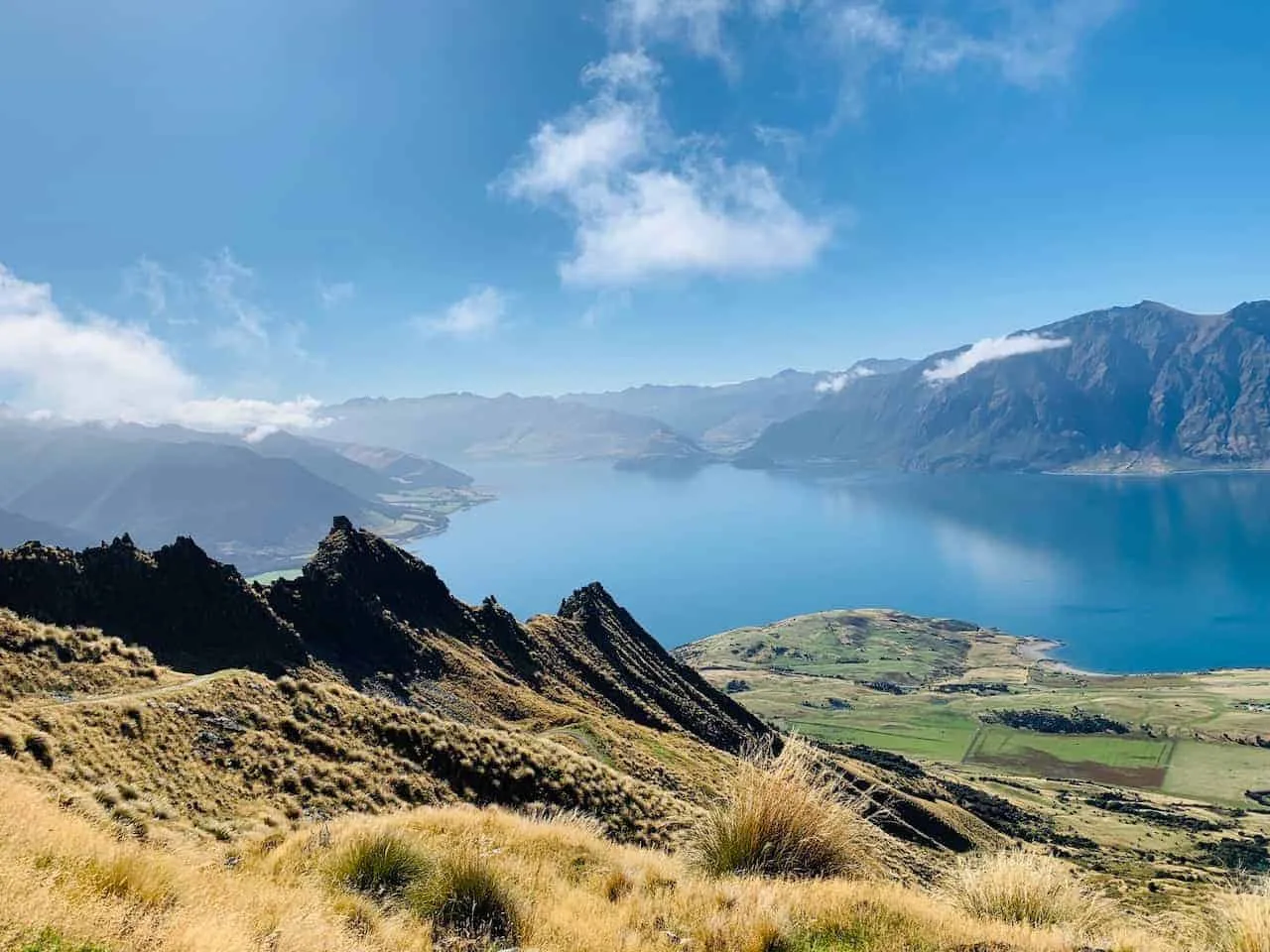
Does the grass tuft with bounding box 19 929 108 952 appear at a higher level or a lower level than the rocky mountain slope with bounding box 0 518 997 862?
higher

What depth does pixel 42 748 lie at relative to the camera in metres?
14.2

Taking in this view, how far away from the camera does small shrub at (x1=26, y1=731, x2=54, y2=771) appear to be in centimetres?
1379

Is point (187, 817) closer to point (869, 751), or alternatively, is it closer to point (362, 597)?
point (362, 597)

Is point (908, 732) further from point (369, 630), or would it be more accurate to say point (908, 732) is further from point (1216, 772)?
point (369, 630)

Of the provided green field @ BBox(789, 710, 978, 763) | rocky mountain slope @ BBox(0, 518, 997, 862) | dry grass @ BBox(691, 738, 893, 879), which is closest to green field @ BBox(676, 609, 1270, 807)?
green field @ BBox(789, 710, 978, 763)

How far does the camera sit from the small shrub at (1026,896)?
851cm

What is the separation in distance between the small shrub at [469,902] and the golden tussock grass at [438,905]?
17mm

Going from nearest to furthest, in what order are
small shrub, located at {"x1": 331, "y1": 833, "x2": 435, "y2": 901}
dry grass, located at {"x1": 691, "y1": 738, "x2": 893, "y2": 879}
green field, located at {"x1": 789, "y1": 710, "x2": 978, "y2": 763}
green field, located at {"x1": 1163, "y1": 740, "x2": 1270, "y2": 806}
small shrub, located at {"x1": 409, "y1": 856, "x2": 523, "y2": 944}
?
small shrub, located at {"x1": 409, "y1": 856, "x2": 523, "y2": 944}
small shrub, located at {"x1": 331, "y1": 833, "x2": 435, "y2": 901}
dry grass, located at {"x1": 691, "y1": 738, "x2": 893, "y2": 879}
green field, located at {"x1": 1163, "y1": 740, "x2": 1270, "y2": 806}
green field, located at {"x1": 789, "y1": 710, "x2": 978, "y2": 763}

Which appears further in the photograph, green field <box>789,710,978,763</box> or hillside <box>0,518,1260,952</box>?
green field <box>789,710,978,763</box>

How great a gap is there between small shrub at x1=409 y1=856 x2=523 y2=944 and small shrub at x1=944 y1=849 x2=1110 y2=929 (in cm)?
561

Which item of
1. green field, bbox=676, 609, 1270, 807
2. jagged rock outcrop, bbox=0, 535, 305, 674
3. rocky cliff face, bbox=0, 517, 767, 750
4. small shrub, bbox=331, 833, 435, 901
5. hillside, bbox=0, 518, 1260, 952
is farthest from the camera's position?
green field, bbox=676, 609, 1270, 807

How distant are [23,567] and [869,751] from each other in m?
89.5

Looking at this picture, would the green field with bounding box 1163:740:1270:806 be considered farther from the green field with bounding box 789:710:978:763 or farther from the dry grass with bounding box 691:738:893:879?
the dry grass with bounding box 691:738:893:879

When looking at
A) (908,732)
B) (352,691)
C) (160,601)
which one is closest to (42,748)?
(352,691)
